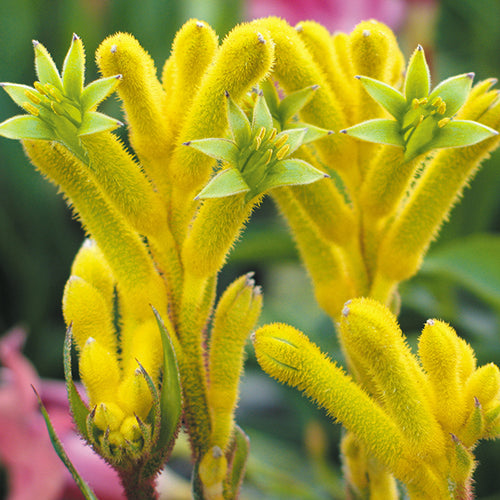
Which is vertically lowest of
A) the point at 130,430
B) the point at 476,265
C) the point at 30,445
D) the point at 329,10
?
the point at 30,445

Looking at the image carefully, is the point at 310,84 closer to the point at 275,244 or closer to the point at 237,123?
the point at 237,123

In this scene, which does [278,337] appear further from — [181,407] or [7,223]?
[7,223]

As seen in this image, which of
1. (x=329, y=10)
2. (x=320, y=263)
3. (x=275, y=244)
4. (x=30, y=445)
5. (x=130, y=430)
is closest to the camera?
(x=130, y=430)

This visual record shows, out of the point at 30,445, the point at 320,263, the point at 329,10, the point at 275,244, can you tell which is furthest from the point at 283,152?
the point at 329,10

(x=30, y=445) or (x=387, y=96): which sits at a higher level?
(x=387, y=96)

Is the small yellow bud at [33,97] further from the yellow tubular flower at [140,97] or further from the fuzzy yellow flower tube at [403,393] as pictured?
the fuzzy yellow flower tube at [403,393]

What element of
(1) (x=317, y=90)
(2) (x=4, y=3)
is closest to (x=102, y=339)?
(1) (x=317, y=90)

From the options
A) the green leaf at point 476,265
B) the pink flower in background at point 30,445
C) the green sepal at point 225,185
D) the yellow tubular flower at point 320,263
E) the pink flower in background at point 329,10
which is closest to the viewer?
the green sepal at point 225,185

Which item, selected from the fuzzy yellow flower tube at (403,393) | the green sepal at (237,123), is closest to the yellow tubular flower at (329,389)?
the fuzzy yellow flower tube at (403,393)
